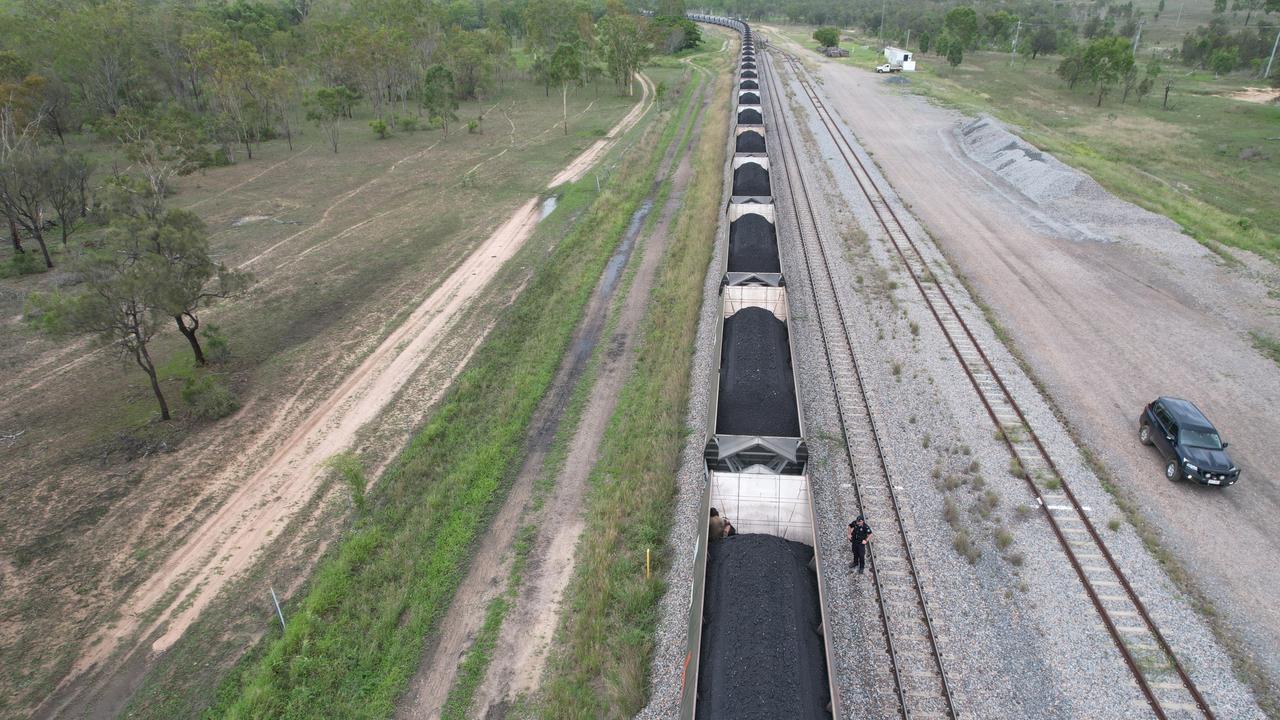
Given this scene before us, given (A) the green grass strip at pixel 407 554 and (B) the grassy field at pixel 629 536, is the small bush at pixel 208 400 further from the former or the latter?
(B) the grassy field at pixel 629 536

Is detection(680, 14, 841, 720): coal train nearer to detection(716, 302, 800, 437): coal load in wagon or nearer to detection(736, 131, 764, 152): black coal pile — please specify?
detection(716, 302, 800, 437): coal load in wagon

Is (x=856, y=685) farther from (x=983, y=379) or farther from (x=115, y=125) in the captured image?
(x=115, y=125)

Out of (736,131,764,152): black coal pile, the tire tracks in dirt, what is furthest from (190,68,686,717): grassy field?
(736,131,764,152): black coal pile

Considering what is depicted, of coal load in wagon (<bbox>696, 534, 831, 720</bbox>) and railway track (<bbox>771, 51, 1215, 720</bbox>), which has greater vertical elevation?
coal load in wagon (<bbox>696, 534, 831, 720</bbox>)

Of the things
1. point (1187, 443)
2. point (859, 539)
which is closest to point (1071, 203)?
point (1187, 443)

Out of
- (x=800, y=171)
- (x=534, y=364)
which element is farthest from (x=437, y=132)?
(x=534, y=364)

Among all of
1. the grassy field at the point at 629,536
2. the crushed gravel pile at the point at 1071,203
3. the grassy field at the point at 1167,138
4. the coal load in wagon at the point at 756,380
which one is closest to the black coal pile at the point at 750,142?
the crushed gravel pile at the point at 1071,203
